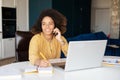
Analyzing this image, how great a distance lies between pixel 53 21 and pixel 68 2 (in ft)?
17.9

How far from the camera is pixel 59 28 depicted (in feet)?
7.15

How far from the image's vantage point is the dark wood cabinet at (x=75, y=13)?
7211 mm

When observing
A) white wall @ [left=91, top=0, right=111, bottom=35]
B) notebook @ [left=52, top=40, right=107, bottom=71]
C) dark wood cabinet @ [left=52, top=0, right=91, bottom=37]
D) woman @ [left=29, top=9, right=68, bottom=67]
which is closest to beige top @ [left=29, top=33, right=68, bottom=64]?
woman @ [left=29, top=9, right=68, bottom=67]

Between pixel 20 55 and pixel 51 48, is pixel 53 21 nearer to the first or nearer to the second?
pixel 51 48

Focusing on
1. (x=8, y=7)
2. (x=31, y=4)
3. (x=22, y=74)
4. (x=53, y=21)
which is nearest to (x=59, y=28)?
(x=53, y=21)

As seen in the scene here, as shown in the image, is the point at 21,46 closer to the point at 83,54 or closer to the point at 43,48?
the point at 43,48

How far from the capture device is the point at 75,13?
7.72m

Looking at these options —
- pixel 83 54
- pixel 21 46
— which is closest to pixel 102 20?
pixel 21 46

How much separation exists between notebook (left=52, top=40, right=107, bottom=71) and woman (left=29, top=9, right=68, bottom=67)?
0.44m

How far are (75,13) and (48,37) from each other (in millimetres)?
5741

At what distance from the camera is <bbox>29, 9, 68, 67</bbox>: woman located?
1.99 metres

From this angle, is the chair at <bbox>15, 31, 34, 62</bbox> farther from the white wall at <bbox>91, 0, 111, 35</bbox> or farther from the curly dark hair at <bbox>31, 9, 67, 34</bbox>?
the white wall at <bbox>91, 0, 111, 35</bbox>

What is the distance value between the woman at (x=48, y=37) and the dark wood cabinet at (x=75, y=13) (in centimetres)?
467

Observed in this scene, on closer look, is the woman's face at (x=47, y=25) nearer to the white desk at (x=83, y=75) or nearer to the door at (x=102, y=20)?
the white desk at (x=83, y=75)
